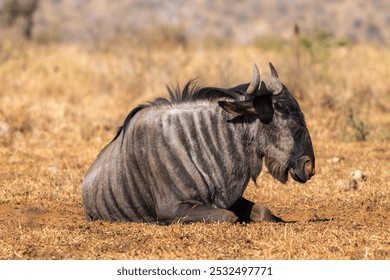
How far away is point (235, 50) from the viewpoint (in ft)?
87.3

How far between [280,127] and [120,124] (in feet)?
25.1

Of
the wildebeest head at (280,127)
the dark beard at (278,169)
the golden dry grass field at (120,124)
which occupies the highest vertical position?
the wildebeest head at (280,127)

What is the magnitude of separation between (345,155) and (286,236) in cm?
566

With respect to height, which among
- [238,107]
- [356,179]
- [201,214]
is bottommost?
[356,179]

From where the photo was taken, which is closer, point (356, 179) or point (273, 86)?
point (273, 86)

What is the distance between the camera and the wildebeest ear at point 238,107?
25.0 feet

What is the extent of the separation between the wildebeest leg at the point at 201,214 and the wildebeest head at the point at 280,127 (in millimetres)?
641

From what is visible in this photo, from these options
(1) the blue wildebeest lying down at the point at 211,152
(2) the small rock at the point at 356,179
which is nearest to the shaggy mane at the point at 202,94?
(1) the blue wildebeest lying down at the point at 211,152

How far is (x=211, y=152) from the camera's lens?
7719 mm

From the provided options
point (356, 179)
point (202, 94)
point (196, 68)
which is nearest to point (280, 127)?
point (202, 94)

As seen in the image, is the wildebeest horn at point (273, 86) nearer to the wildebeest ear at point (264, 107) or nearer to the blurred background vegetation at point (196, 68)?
the wildebeest ear at point (264, 107)

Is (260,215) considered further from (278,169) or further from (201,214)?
(201,214)

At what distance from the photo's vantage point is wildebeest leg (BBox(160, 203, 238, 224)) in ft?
24.4

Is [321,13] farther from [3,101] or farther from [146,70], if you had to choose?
[3,101]
